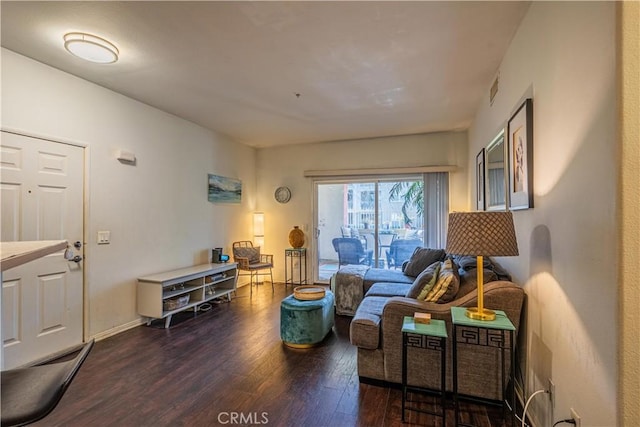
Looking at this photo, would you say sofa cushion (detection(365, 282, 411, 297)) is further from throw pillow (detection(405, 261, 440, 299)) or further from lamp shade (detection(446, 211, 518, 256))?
lamp shade (detection(446, 211, 518, 256))

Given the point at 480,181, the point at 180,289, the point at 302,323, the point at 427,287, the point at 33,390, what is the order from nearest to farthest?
the point at 33,390
the point at 427,287
the point at 302,323
the point at 480,181
the point at 180,289

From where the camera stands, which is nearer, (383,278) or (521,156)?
(521,156)

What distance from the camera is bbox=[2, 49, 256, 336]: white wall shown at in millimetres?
2623

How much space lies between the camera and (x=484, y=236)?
1697 millimetres

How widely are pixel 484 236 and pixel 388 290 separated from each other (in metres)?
1.74

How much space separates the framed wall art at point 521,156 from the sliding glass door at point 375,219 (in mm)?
2623

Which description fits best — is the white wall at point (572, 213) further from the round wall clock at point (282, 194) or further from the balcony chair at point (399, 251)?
the round wall clock at point (282, 194)

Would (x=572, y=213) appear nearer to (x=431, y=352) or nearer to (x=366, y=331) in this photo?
(x=431, y=352)

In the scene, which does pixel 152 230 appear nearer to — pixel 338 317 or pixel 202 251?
pixel 202 251

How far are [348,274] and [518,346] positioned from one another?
79.8 inches

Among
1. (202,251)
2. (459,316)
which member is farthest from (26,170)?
(459,316)

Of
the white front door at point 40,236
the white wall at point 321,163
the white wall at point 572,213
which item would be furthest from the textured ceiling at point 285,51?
the white wall at point 321,163

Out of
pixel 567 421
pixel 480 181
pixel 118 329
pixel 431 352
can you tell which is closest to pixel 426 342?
pixel 431 352

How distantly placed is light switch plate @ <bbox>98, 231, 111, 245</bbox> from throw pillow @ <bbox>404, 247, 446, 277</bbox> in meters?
3.56
